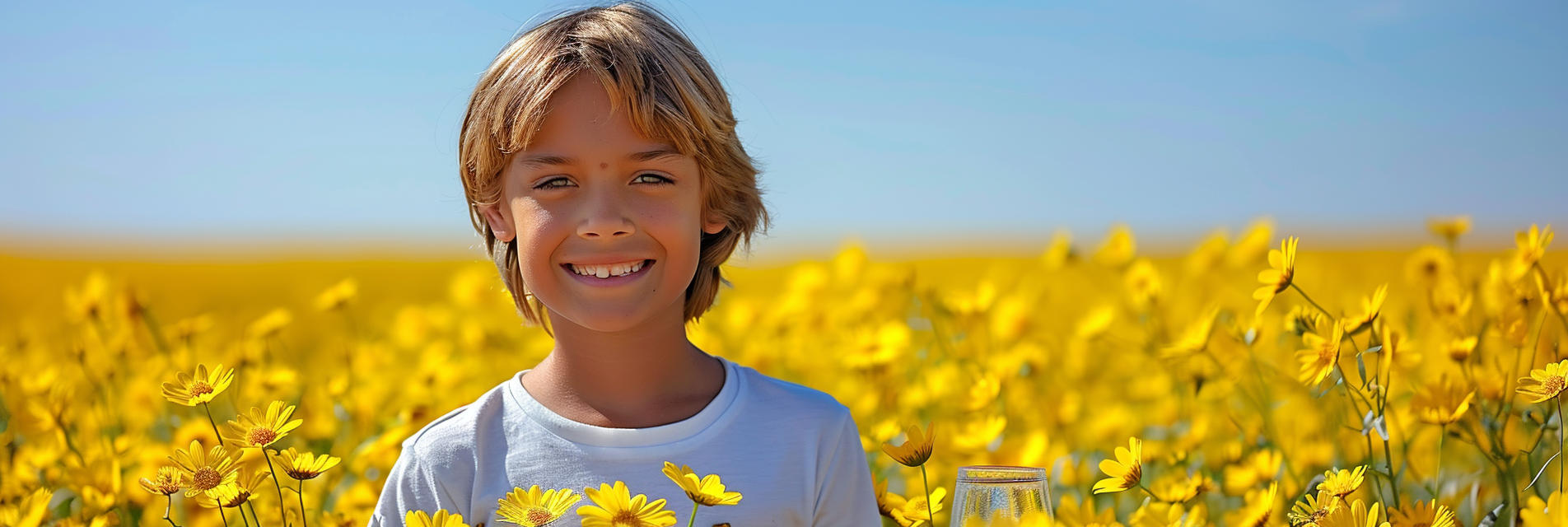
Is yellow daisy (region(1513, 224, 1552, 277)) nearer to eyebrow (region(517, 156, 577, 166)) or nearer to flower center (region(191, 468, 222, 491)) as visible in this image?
eyebrow (region(517, 156, 577, 166))

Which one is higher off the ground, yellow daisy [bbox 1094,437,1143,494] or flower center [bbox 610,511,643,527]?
flower center [bbox 610,511,643,527]

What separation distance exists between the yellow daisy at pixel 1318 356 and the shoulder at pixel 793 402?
0.38 metres

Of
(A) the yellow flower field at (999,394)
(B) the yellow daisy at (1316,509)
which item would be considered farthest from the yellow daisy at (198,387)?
(B) the yellow daisy at (1316,509)

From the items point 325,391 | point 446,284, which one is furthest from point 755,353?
point 446,284

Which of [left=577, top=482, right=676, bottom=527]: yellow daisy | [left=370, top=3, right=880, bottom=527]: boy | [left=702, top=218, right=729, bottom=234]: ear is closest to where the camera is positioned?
[left=577, top=482, right=676, bottom=527]: yellow daisy

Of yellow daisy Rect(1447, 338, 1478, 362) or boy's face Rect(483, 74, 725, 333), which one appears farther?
yellow daisy Rect(1447, 338, 1478, 362)

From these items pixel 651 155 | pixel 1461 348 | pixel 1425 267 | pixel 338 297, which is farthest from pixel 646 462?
pixel 1425 267

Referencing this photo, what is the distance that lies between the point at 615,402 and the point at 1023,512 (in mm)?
416

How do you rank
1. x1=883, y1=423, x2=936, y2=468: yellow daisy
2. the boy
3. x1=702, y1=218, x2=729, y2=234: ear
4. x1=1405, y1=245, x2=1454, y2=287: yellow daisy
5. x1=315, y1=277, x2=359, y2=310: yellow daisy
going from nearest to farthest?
x1=883, y1=423, x2=936, y2=468: yellow daisy, the boy, x1=702, y1=218, x2=729, y2=234: ear, x1=1405, y1=245, x2=1454, y2=287: yellow daisy, x1=315, y1=277, x2=359, y2=310: yellow daisy

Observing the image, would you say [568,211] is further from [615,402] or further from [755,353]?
[755,353]

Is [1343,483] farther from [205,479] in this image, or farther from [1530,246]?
[205,479]

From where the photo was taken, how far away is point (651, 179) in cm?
100

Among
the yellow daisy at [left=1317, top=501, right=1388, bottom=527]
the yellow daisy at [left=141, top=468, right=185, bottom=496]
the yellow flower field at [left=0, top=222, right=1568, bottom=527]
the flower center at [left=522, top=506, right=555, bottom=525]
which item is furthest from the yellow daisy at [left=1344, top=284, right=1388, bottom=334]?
the yellow daisy at [left=141, top=468, right=185, bottom=496]

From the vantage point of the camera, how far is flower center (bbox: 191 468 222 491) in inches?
31.7
